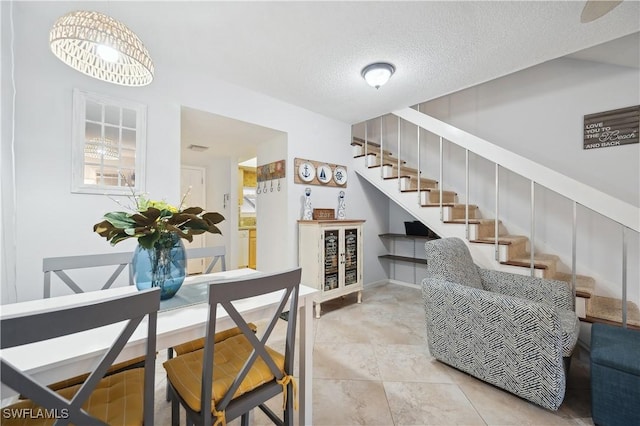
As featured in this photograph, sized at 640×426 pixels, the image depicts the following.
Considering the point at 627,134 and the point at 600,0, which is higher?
the point at 600,0

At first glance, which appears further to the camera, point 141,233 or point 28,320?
point 141,233

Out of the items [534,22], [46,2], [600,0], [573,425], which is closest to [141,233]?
[46,2]

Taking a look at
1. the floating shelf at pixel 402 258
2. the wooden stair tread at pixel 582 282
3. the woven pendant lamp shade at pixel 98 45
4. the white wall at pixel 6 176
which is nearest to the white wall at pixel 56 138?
the white wall at pixel 6 176

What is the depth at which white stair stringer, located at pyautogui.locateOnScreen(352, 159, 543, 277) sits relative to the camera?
240cm

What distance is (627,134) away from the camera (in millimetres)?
2336

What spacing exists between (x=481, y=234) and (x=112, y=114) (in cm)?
356

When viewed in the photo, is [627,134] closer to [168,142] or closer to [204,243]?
[168,142]

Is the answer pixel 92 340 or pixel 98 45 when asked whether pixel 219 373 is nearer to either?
pixel 92 340

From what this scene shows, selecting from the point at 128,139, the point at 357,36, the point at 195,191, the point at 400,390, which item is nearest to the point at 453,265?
the point at 400,390

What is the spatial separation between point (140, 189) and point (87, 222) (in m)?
0.43

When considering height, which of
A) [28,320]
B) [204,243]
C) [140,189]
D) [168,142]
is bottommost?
[204,243]

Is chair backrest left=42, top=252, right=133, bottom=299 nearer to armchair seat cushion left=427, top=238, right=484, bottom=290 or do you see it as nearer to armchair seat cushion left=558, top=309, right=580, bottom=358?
armchair seat cushion left=427, top=238, right=484, bottom=290

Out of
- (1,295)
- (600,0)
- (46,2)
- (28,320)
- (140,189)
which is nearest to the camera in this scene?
(28,320)

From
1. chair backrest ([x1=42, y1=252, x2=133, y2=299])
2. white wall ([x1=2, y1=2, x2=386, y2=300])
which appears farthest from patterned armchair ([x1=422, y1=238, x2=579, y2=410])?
white wall ([x1=2, y1=2, x2=386, y2=300])
